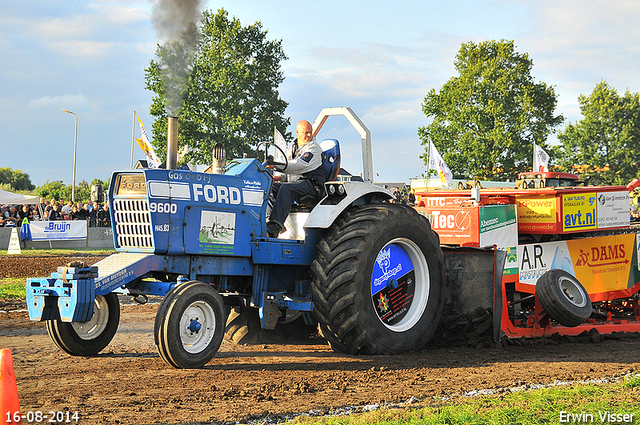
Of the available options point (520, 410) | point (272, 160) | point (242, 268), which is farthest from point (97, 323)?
point (520, 410)

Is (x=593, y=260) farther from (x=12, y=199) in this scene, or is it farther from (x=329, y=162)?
(x=12, y=199)

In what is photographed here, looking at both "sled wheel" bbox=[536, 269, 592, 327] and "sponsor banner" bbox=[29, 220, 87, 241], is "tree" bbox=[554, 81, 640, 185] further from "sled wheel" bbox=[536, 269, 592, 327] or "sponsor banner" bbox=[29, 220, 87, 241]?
"sled wheel" bbox=[536, 269, 592, 327]

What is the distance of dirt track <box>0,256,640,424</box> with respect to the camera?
4.07m

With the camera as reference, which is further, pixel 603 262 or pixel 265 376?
pixel 603 262

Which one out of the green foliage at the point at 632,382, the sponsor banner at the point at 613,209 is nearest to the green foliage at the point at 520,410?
the green foliage at the point at 632,382

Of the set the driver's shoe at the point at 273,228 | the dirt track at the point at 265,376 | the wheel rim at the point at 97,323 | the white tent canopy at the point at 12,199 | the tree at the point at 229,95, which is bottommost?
the dirt track at the point at 265,376

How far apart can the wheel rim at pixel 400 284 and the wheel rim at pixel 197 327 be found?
1668mm

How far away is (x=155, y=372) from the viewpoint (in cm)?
503

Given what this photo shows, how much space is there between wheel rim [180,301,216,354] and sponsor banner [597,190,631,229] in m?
5.61

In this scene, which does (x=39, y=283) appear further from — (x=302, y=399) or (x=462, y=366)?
(x=462, y=366)

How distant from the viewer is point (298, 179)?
6.48 m

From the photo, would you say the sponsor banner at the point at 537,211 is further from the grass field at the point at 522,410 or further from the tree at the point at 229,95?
the tree at the point at 229,95

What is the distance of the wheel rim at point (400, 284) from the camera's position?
6258 millimetres

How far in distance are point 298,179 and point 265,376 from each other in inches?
87.3
